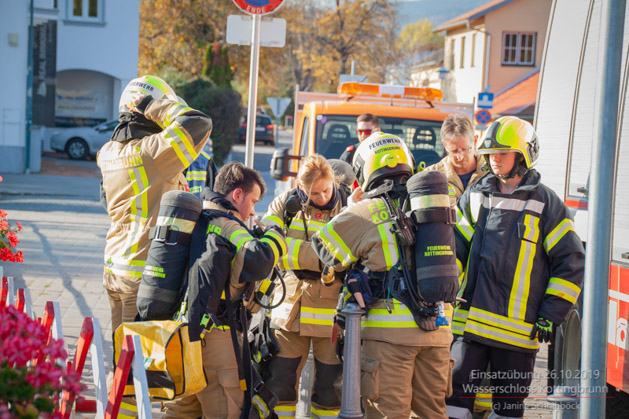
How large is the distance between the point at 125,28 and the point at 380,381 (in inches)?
1123

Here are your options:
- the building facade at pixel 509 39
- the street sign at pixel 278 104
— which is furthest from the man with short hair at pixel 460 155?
the building facade at pixel 509 39

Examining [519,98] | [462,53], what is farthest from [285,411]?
[462,53]

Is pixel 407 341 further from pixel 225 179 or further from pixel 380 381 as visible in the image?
pixel 225 179

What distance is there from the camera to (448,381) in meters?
4.21

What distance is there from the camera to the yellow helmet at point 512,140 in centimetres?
456

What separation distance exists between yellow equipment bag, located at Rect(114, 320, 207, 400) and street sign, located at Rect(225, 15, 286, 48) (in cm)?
427

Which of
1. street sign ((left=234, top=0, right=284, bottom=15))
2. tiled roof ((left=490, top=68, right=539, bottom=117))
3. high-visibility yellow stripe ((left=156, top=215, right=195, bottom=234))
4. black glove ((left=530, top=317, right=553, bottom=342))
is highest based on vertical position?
tiled roof ((left=490, top=68, right=539, bottom=117))

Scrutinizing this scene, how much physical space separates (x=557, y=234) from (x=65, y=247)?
933 cm

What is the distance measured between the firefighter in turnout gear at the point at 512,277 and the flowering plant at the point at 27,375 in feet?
8.66

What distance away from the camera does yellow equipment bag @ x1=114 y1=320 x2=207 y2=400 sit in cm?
382

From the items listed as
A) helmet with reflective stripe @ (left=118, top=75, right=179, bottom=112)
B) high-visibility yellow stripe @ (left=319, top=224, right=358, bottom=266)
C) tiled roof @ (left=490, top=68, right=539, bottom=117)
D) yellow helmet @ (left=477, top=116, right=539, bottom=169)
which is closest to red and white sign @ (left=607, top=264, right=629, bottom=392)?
yellow helmet @ (left=477, top=116, right=539, bottom=169)

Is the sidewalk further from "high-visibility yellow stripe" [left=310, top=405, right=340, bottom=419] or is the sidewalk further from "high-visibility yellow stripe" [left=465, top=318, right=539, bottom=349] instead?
"high-visibility yellow stripe" [left=465, top=318, right=539, bottom=349]

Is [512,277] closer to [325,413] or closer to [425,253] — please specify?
[425,253]

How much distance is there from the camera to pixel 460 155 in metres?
6.07
